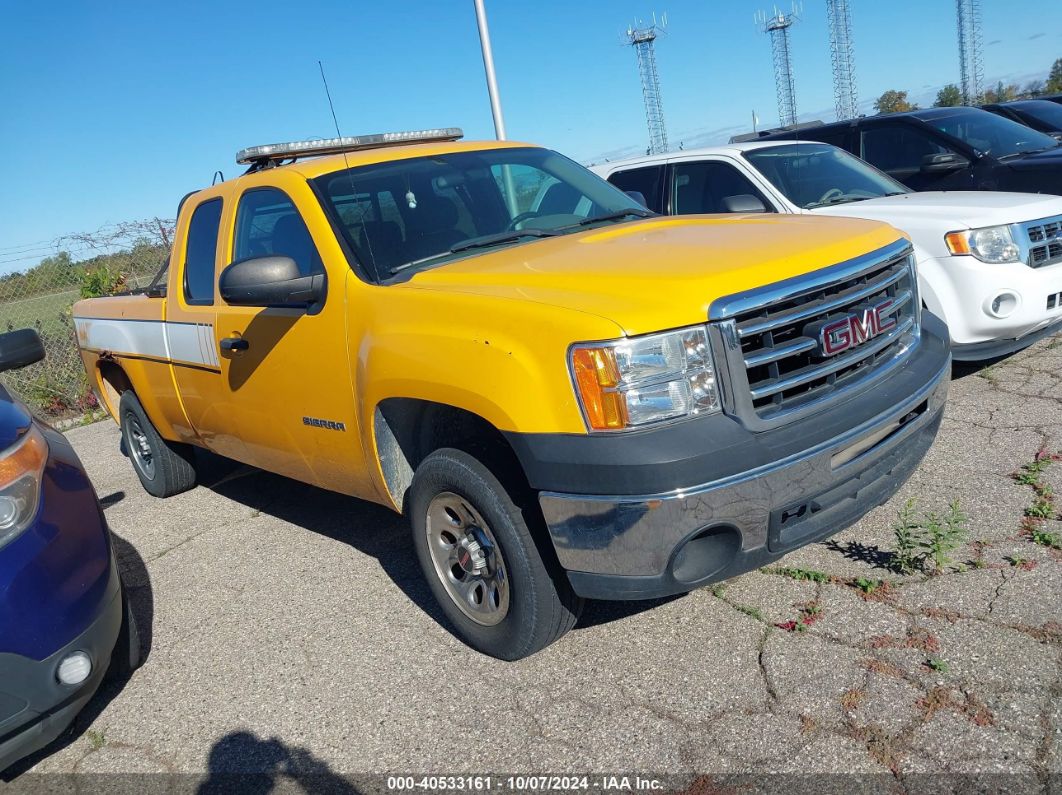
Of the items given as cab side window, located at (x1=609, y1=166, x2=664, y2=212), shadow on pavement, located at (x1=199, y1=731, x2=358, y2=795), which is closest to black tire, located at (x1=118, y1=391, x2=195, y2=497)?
shadow on pavement, located at (x1=199, y1=731, x2=358, y2=795)

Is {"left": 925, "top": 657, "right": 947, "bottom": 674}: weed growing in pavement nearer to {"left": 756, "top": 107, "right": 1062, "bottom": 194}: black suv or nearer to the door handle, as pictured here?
the door handle

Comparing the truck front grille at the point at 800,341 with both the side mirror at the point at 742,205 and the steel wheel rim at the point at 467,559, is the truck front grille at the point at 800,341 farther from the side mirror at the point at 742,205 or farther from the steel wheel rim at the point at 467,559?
the side mirror at the point at 742,205

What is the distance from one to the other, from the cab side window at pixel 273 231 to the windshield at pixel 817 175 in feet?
13.4

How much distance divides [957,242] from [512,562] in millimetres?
3890

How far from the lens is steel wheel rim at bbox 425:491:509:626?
3133 millimetres

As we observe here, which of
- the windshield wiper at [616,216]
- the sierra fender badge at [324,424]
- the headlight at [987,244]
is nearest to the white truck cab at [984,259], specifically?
the headlight at [987,244]

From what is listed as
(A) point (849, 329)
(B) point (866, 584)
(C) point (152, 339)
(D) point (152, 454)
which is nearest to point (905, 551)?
(B) point (866, 584)

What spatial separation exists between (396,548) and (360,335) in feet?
5.03

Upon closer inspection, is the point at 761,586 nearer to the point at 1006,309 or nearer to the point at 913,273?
the point at 913,273

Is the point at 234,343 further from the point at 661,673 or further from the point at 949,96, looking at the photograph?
the point at 949,96

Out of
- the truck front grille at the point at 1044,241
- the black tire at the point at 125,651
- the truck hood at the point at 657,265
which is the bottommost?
the black tire at the point at 125,651

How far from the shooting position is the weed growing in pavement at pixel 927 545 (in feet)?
11.1

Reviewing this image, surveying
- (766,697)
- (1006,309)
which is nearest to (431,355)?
(766,697)

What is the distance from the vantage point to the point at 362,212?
3.78 meters
